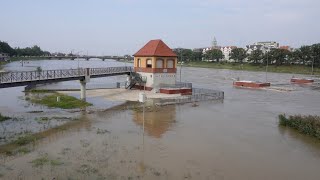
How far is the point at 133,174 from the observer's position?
16000 millimetres

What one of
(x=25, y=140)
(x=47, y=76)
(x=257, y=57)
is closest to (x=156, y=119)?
(x=25, y=140)

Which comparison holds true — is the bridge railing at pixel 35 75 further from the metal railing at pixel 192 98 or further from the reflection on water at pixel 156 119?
the metal railing at pixel 192 98

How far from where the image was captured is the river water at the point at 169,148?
54.1 feet

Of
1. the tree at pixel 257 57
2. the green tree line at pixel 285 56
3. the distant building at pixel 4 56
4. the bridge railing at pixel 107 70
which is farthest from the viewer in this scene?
the distant building at pixel 4 56

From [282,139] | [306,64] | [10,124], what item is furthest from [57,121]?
[306,64]

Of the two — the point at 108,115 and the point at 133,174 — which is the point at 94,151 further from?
the point at 108,115

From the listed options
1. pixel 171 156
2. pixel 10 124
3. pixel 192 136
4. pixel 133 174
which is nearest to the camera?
pixel 133 174

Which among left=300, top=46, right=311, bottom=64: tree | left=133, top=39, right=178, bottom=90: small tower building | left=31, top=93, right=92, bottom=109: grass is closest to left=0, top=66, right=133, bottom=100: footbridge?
left=31, top=93, right=92, bottom=109: grass

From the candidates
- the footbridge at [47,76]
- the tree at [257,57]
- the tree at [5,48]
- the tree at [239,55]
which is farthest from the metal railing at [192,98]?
the tree at [5,48]

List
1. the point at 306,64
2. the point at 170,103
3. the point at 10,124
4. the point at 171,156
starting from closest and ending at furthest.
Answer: the point at 171,156
the point at 10,124
the point at 170,103
the point at 306,64

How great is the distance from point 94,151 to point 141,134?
5252 millimetres

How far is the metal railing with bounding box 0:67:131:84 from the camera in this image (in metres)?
30.0

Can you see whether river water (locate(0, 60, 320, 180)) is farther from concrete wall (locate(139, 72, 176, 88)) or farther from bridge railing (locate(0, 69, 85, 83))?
concrete wall (locate(139, 72, 176, 88))

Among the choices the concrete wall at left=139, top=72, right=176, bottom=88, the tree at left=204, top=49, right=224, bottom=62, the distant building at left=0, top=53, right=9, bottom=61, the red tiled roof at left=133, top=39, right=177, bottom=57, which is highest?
the tree at left=204, top=49, right=224, bottom=62
